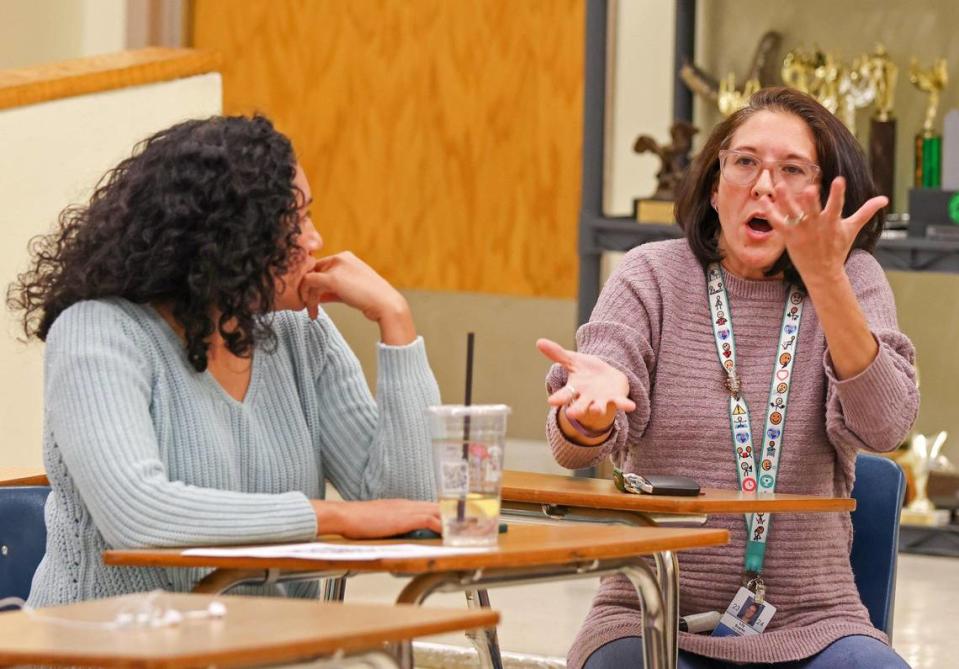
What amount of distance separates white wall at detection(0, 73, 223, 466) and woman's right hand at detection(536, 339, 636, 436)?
178 cm

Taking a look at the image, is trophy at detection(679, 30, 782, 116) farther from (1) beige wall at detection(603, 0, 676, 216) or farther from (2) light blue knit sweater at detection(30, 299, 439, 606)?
(2) light blue knit sweater at detection(30, 299, 439, 606)

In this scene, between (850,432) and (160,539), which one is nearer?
(160,539)

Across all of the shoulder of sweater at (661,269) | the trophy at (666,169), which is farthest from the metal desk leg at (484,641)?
the trophy at (666,169)

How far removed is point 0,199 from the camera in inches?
148

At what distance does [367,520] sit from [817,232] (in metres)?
0.74

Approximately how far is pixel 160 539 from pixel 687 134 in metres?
3.64

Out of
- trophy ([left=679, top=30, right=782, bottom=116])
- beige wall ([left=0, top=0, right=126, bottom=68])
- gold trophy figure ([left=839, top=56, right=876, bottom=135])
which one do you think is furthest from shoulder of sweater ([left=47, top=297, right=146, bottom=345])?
beige wall ([left=0, top=0, right=126, bottom=68])

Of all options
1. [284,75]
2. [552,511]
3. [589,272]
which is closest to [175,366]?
[552,511]

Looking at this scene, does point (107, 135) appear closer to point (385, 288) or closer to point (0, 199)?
Answer: point (0, 199)

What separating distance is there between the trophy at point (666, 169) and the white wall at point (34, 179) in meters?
1.66

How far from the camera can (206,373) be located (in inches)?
75.6

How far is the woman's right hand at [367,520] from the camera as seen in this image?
1757mm

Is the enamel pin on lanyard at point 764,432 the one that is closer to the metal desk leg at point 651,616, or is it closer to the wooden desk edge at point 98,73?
the metal desk leg at point 651,616

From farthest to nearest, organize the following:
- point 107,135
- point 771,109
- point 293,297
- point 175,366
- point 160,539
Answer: point 107,135
point 771,109
point 293,297
point 175,366
point 160,539
